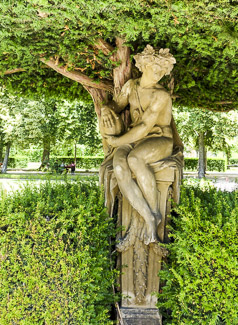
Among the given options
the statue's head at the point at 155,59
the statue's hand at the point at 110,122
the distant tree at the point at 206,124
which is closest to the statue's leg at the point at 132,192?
the statue's hand at the point at 110,122

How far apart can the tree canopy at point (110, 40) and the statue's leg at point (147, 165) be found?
1104mm

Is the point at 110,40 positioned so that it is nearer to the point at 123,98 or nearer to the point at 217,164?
the point at 123,98

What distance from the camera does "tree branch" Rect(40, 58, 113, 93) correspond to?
4.15 m

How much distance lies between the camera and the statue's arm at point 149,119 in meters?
3.55

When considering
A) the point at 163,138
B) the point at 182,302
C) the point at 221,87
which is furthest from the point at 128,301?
the point at 221,87

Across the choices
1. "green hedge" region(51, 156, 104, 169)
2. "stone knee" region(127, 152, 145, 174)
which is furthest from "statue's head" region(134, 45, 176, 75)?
"green hedge" region(51, 156, 104, 169)

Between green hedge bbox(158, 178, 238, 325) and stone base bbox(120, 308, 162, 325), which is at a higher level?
green hedge bbox(158, 178, 238, 325)

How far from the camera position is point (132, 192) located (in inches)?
135

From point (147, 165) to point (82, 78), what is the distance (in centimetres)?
170

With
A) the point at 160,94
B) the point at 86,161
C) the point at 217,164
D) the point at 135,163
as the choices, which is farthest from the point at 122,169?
the point at 217,164

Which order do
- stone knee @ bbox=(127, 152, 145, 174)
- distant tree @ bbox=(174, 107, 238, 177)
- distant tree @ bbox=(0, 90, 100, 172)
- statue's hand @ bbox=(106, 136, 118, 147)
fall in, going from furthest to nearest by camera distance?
distant tree @ bbox=(0, 90, 100, 172) < distant tree @ bbox=(174, 107, 238, 177) < statue's hand @ bbox=(106, 136, 118, 147) < stone knee @ bbox=(127, 152, 145, 174)

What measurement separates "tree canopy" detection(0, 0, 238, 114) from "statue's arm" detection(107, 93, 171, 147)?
64cm

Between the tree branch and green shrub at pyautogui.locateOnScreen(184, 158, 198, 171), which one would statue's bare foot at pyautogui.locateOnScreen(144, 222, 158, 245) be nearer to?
the tree branch

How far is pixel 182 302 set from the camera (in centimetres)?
302
